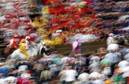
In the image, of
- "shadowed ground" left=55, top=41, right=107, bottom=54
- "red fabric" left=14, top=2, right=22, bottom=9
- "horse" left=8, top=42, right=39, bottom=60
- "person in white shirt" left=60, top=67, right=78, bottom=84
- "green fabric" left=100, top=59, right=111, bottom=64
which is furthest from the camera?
"red fabric" left=14, top=2, right=22, bottom=9

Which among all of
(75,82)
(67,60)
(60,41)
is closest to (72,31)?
(60,41)

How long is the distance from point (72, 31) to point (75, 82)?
4.44 meters

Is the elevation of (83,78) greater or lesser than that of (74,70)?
lesser

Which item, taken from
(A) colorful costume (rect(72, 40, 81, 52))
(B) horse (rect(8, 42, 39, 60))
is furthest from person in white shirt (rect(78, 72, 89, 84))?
(B) horse (rect(8, 42, 39, 60))

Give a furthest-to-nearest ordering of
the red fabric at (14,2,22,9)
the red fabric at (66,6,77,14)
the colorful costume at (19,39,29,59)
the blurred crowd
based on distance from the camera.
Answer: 1. the red fabric at (14,2,22,9)
2. the red fabric at (66,6,77,14)
3. the colorful costume at (19,39,29,59)
4. the blurred crowd

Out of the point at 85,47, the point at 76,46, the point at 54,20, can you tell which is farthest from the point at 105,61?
the point at 54,20

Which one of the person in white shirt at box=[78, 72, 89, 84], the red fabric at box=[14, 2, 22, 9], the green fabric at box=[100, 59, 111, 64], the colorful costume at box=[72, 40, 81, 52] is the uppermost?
the red fabric at box=[14, 2, 22, 9]

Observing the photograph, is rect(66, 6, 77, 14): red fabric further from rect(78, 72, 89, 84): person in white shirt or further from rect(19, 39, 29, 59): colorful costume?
rect(78, 72, 89, 84): person in white shirt

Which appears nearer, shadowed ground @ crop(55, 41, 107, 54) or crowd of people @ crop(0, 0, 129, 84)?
crowd of people @ crop(0, 0, 129, 84)

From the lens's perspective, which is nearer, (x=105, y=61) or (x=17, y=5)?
(x=105, y=61)

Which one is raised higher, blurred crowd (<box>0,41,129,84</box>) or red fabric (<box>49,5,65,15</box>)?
red fabric (<box>49,5,65,15</box>)

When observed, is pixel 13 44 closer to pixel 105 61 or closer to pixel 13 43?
pixel 13 43

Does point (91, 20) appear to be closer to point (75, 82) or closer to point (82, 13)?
point (82, 13)

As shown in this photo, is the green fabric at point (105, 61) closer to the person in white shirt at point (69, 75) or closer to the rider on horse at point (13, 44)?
the person in white shirt at point (69, 75)
